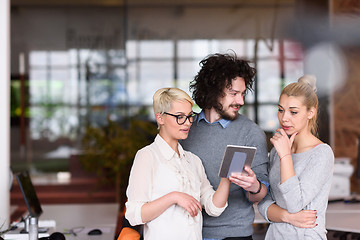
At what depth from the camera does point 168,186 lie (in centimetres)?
225

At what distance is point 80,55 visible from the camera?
422 inches

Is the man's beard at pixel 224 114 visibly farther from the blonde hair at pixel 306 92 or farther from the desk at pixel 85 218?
the desk at pixel 85 218

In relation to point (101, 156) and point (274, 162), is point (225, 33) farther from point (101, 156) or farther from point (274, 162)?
point (274, 162)

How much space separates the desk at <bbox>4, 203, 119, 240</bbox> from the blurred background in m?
3.93

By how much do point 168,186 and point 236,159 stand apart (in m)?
0.33

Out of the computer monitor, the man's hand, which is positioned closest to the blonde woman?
the man's hand

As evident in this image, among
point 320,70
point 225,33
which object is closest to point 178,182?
point 320,70

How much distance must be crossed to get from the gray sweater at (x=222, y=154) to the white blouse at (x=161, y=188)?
1.11 feet

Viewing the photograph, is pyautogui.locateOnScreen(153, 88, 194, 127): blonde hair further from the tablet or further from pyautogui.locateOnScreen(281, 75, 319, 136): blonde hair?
pyautogui.locateOnScreen(281, 75, 319, 136): blonde hair

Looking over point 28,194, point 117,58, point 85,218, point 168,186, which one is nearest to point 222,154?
point 168,186

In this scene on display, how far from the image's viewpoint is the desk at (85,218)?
3.54 meters

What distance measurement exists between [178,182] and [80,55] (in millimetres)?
8868

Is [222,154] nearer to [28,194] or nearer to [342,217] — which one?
[28,194]

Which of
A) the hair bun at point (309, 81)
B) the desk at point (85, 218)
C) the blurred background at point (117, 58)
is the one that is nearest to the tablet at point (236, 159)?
the hair bun at point (309, 81)
